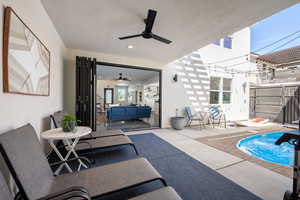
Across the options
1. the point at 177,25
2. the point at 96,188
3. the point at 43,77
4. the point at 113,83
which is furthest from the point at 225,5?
the point at 113,83

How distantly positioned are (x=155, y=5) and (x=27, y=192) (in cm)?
256

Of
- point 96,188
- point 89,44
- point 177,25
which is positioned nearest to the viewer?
point 96,188

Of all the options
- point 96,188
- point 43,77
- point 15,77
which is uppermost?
point 43,77

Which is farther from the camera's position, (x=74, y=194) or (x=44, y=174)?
(x=44, y=174)

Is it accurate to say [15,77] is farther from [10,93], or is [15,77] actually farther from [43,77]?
[43,77]

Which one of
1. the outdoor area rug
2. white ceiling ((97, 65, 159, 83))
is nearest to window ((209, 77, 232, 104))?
white ceiling ((97, 65, 159, 83))

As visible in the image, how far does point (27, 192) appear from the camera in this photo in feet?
2.86

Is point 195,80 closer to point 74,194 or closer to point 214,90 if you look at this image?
point 214,90

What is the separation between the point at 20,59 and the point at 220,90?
22.7ft

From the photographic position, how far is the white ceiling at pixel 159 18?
185 cm

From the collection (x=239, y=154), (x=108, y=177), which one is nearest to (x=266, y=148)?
(x=239, y=154)

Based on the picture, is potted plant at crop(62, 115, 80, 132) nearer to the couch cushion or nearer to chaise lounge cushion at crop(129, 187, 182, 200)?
the couch cushion

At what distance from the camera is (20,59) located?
4.17 feet

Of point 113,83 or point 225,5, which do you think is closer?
point 225,5
